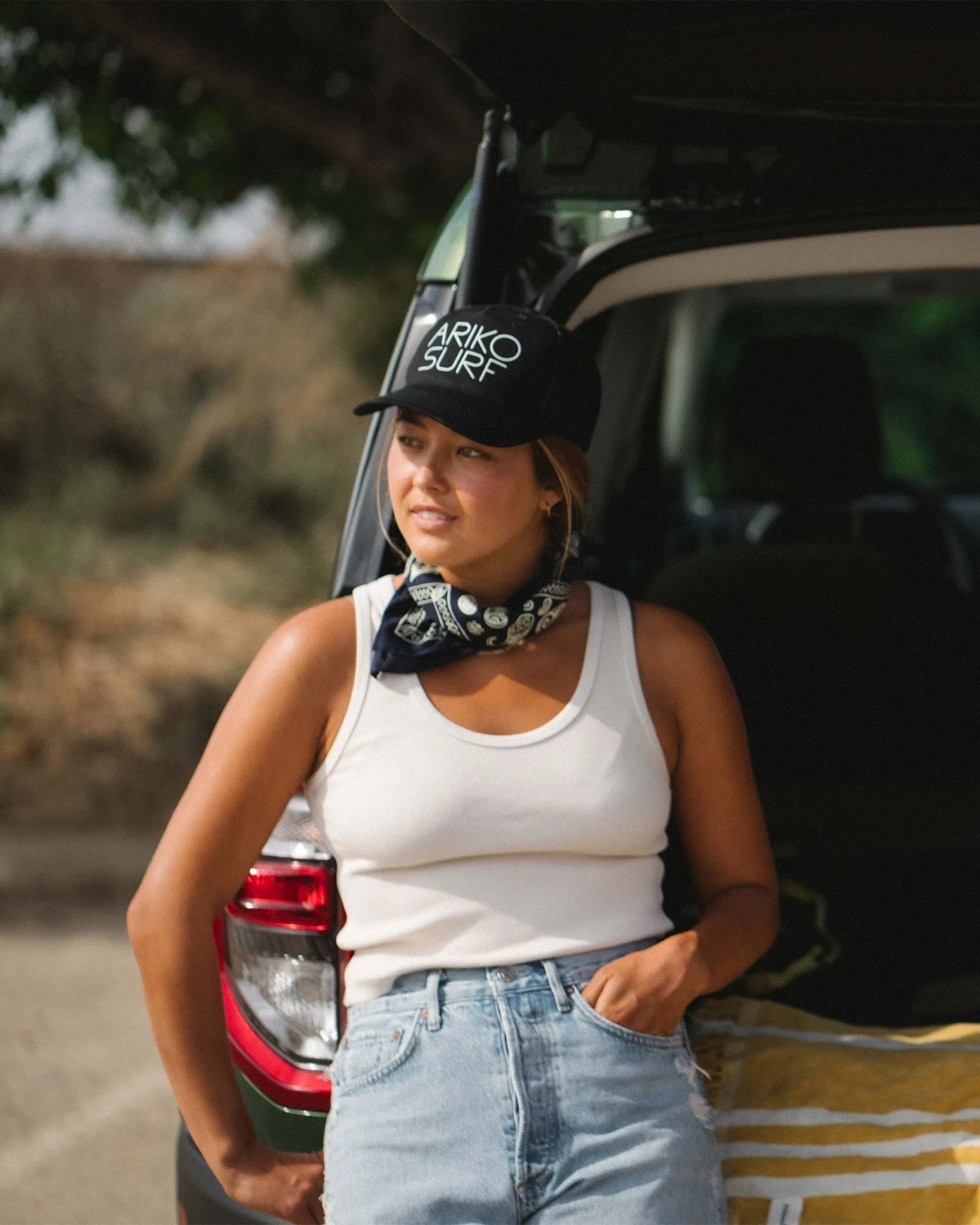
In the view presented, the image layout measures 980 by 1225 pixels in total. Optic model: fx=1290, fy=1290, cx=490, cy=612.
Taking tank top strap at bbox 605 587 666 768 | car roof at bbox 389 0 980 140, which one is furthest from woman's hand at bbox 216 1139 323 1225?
car roof at bbox 389 0 980 140

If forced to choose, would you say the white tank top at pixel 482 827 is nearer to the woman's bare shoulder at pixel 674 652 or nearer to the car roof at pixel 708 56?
the woman's bare shoulder at pixel 674 652

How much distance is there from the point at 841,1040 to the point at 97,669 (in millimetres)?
5150

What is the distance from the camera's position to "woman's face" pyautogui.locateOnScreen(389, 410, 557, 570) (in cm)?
158

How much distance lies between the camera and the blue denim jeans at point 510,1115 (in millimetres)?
1439

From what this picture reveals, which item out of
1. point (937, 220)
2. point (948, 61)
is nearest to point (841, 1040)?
point (937, 220)

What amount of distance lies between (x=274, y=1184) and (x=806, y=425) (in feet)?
7.99

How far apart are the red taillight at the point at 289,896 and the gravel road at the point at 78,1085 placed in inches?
58.2

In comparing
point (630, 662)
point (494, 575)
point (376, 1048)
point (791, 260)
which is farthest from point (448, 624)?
point (791, 260)

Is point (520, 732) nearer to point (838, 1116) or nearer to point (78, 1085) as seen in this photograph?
point (838, 1116)

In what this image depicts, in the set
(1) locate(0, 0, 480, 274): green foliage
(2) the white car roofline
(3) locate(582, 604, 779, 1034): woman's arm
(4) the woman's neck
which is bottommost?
(3) locate(582, 604, 779, 1034): woman's arm

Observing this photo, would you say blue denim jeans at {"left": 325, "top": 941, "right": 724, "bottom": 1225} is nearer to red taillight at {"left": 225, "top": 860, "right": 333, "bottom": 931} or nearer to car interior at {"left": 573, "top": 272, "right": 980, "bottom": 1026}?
red taillight at {"left": 225, "top": 860, "right": 333, "bottom": 931}

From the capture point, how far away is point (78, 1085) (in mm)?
3484

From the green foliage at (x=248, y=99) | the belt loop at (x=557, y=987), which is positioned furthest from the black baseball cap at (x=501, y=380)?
the green foliage at (x=248, y=99)

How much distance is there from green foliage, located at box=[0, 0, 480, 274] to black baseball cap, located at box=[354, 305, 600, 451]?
3.17m
